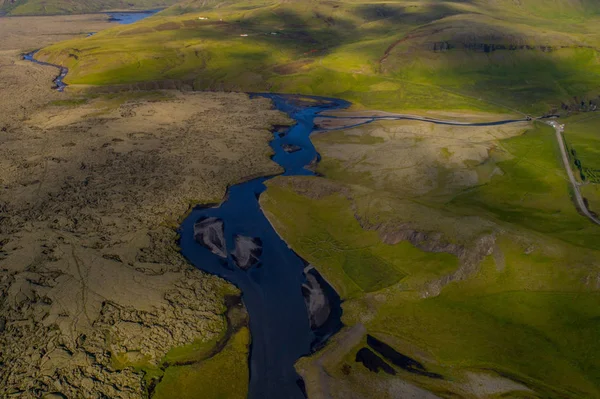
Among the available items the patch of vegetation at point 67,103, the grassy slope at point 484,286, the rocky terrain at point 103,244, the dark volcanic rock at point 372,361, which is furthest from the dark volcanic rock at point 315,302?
the patch of vegetation at point 67,103

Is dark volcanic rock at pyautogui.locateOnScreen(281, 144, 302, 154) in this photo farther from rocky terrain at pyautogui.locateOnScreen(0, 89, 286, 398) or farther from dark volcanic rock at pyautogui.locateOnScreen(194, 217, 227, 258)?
dark volcanic rock at pyautogui.locateOnScreen(194, 217, 227, 258)

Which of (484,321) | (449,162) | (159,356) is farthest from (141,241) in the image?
(449,162)

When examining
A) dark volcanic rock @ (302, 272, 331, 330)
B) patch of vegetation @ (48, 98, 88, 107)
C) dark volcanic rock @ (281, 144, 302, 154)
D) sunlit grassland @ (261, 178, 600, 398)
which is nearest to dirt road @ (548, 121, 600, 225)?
sunlit grassland @ (261, 178, 600, 398)

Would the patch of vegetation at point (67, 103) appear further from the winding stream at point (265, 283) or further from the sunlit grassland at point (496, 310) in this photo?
the sunlit grassland at point (496, 310)

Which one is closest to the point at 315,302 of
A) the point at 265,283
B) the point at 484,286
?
the point at 265,283

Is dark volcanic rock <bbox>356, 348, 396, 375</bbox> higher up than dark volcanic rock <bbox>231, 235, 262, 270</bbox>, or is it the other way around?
dark volcanic rock <bbox>231, 235, 262, 270</bbox>

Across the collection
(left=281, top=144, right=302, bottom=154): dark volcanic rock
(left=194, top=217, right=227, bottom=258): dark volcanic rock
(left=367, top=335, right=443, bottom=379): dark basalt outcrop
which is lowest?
(left=367, top=335, right=443, bottom=379): dark basalt outcrop
